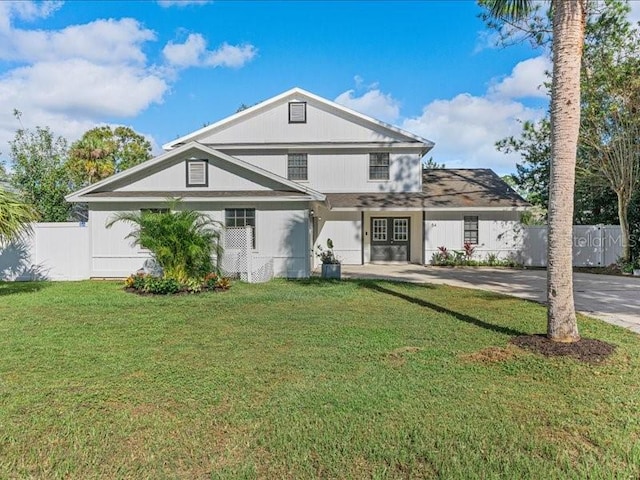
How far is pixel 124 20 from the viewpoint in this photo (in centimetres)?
1547

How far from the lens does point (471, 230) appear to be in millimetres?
19078

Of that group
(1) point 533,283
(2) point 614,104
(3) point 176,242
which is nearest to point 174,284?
(3) point 176,242

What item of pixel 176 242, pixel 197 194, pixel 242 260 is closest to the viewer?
pixel 176 242

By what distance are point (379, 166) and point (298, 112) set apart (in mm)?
4612

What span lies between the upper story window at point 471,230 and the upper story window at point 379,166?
13.6ft

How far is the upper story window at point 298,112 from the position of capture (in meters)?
20.2

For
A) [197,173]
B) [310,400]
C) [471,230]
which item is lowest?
[310,400]

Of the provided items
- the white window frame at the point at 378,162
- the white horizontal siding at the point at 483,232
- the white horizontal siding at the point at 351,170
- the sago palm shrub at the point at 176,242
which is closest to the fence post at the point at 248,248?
the sago palm shrub at the point at 176,242

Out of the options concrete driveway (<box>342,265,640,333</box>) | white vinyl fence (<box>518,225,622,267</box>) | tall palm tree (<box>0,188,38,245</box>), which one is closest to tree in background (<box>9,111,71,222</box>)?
tall palm tree (<box>0,188,38,245</box>)

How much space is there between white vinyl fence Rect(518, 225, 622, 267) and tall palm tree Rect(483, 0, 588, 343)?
14.2 meters

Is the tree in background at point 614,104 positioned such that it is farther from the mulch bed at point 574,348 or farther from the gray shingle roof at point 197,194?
the mulch bed at point 574,348

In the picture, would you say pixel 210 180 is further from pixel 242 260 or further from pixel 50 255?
pixel 50 255

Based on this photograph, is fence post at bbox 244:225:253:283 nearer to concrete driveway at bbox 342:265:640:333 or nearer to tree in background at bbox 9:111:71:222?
concrete driveway at bbox 342:265:640:333

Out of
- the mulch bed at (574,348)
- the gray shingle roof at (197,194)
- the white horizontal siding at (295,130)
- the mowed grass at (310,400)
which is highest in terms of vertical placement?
the white horizontal siding at (295,130)
